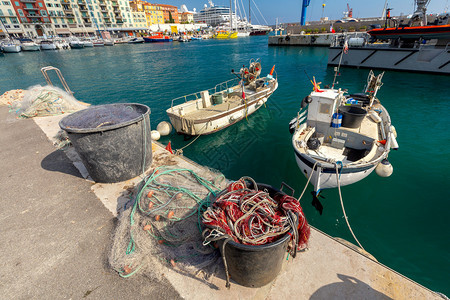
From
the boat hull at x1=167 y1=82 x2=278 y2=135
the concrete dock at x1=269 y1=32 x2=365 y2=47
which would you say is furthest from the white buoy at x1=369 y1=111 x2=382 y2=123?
the concrete dock at x1=269 y1=32 x2=365 y2=47

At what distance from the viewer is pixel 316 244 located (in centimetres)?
402

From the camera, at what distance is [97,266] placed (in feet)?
11.7

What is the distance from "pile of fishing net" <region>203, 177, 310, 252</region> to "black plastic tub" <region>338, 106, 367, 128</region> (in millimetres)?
8379

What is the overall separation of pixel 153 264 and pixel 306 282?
2708 millimetres

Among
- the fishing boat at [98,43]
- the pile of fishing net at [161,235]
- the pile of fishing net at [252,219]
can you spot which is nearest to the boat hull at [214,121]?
the pile of fishing net at [161,235]

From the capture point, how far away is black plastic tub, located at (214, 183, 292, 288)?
9.18 feet

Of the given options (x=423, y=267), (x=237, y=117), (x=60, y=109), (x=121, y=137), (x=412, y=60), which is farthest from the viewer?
(x=412, y=60)

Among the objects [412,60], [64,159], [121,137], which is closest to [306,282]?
[121,137]

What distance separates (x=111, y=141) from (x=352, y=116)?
10.4m

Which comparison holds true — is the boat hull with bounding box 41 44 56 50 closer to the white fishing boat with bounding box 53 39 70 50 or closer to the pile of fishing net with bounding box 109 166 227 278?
the white fishing boat with bounding box 53 39 70 50

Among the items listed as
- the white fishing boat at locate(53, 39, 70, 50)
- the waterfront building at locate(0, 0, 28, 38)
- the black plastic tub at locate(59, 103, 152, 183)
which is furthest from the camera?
the waterfront building at locate(0, 0, 28, 38)

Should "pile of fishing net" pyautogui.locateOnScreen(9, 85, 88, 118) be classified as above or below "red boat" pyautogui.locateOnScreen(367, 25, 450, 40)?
below

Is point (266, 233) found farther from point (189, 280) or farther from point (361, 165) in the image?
point (361, 165)

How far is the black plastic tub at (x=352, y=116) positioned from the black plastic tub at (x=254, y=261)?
29.6 feet
